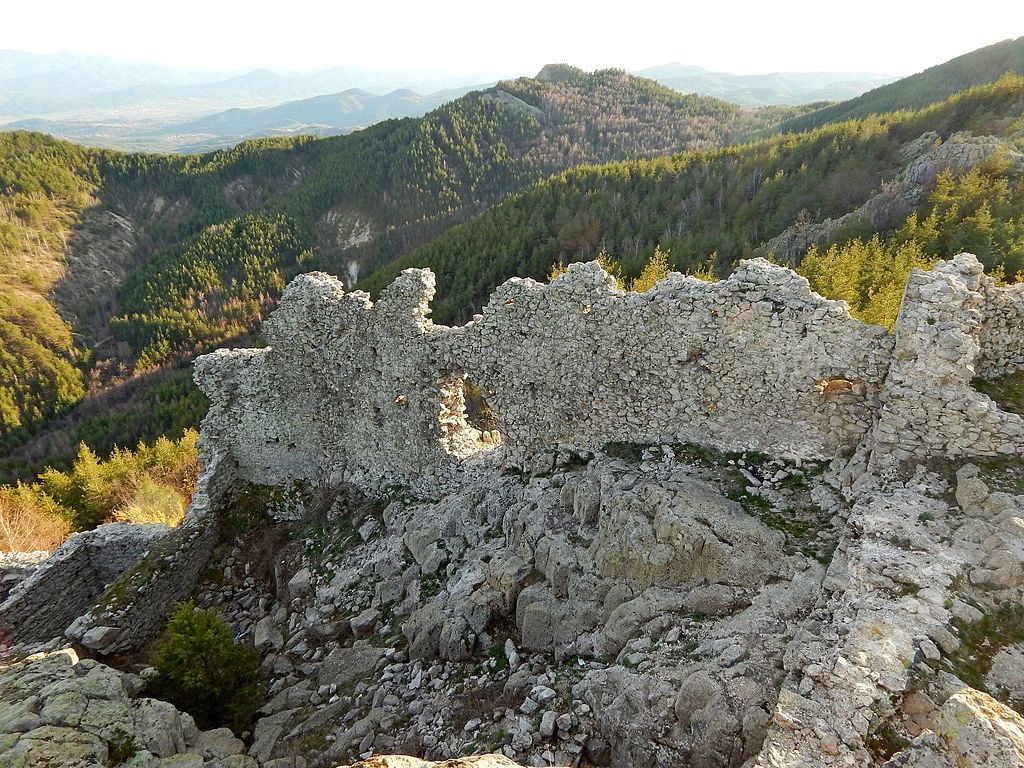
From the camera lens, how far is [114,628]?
47.0ft

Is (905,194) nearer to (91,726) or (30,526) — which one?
(91,726)

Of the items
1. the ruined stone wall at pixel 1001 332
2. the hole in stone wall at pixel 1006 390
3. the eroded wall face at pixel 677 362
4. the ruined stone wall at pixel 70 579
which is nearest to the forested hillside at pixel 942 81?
the ruined stone wall at pixel 1001 332

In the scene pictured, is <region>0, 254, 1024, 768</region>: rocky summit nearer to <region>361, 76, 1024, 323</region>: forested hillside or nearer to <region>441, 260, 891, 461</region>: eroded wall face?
<region>441, 260, 891, 461</region>: eroded wall face

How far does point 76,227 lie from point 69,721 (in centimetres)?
14498

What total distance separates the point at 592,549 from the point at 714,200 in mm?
66727

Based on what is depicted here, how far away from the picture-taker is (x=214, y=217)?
5148 inches

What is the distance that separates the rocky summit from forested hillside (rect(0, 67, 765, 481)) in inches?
2103

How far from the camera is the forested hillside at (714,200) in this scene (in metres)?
47.8

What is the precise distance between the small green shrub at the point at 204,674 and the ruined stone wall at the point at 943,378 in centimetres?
1306

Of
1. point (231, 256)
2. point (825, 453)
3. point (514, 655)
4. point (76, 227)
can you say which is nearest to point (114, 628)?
point (514, 655)

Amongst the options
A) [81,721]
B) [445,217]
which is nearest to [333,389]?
[81,721]

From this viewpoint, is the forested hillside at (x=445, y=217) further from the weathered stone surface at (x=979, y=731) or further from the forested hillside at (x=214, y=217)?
the weathered stone surface at (x=979, y=731)

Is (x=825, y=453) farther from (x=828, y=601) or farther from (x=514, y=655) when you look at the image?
(x=514, y=655)

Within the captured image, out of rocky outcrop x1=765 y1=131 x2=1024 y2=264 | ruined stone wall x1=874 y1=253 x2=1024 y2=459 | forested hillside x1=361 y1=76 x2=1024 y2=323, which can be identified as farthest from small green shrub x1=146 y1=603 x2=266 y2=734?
forested hillside x1=361 y1=76 x2=1024 y2=323
